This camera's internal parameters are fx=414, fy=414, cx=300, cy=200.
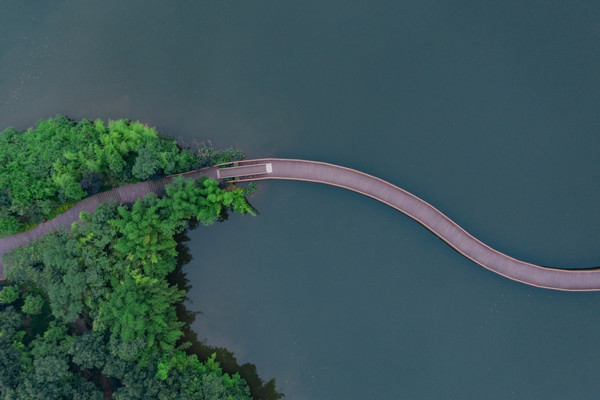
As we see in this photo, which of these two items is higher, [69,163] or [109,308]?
[69,163]

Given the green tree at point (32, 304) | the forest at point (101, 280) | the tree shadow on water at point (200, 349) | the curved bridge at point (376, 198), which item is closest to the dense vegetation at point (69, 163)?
the forest at point (101, 280)

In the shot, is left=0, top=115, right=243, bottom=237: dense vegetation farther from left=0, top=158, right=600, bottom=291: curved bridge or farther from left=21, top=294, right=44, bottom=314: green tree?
left=21, top=294, right=44, bottom=314: green tree

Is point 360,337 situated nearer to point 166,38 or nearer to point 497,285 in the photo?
point 497,285

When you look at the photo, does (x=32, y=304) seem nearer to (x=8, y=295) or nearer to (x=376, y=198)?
(x=8, y=295)

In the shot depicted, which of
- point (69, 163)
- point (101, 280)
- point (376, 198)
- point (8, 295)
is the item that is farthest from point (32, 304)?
point (376, 198)

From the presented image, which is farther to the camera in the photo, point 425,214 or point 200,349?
point 200,349

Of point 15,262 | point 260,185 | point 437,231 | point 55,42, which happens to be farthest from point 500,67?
point 15,262

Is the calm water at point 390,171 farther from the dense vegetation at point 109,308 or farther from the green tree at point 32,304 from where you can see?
the green tree at point 32,304

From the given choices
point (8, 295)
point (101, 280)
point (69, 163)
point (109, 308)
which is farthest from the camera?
point (69, 163)
